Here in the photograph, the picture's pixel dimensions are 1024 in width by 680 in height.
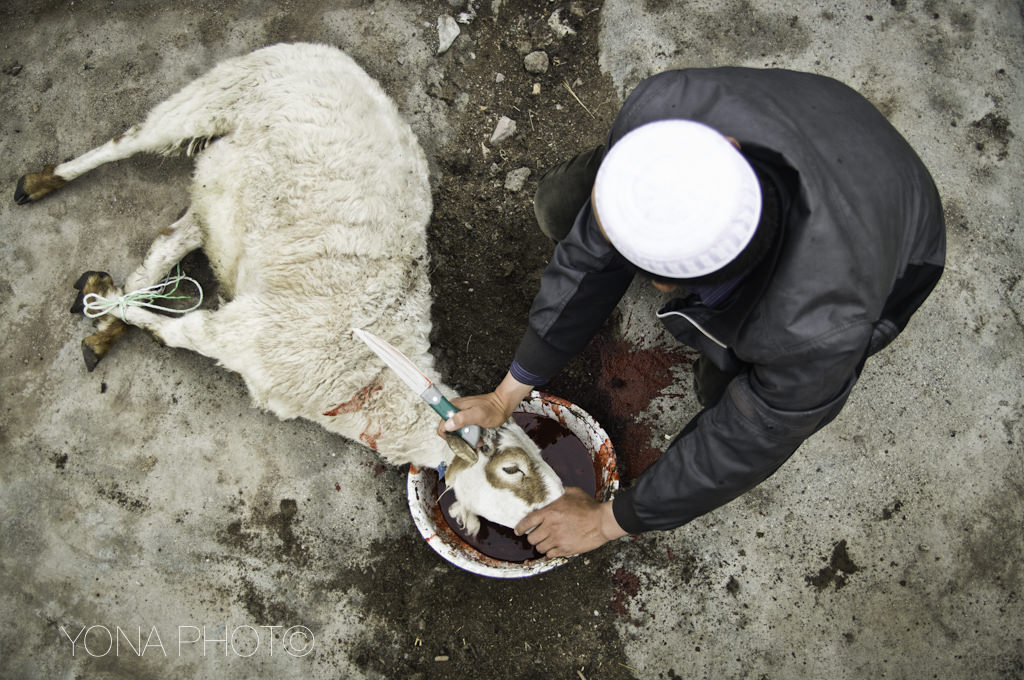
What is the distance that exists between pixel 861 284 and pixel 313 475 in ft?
10.2

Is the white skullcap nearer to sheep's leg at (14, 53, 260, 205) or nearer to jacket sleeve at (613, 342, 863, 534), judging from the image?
jacket sleeve at (613, 342, 863, 534)

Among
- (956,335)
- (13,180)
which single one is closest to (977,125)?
(956,335)

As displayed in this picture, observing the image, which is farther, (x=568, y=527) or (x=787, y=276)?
(x=568, y=527)

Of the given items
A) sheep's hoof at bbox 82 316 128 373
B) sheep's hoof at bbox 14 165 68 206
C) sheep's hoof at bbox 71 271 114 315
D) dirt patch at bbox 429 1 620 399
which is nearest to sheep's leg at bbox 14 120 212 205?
sheep's hoof at bbox 14 165 68 206

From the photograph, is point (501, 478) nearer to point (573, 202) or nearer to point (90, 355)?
point (573, 202)

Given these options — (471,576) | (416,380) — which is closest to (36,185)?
(416,380)

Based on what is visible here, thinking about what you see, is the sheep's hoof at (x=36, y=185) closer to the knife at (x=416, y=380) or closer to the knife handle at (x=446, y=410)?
the knife at (x=416, y=380)

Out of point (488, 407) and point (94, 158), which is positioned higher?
point (94, 158)

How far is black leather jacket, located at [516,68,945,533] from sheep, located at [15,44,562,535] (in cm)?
77

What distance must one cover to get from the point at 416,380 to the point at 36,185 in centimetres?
294

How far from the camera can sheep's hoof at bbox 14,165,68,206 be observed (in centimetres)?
378

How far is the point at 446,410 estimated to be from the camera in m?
2.87

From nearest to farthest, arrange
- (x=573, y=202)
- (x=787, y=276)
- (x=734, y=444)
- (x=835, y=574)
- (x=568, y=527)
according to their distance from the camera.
→ (x=787, y=276)
(x=734, y=444)
(x=568, y=527)
(x=573, y=202)
(x=835, y=574)

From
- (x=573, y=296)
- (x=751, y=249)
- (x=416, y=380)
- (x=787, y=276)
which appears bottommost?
(x=416, y=380)
